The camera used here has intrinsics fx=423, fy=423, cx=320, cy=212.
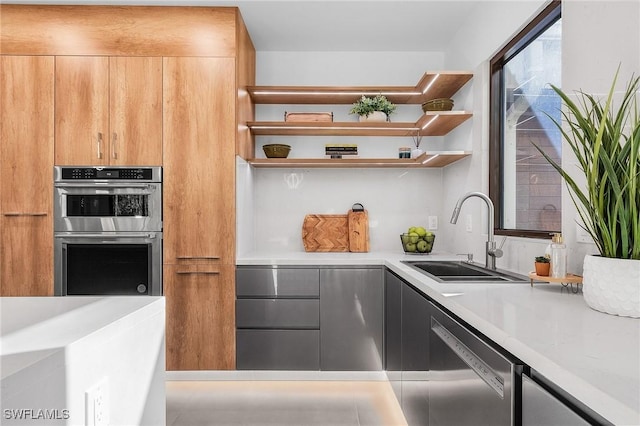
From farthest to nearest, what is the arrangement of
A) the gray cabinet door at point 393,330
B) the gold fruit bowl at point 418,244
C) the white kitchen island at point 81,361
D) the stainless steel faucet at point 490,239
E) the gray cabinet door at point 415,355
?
1. the gold fruit bowl at point 418,244
2. the gray cabinet door at point 393,330
3. the stainless steel faucet at point 490,239
4. the gray cabinet door at point 415,355
5. the white kitchen island at point 81,361

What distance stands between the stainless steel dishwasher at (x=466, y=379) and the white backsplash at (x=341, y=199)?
6.17ft

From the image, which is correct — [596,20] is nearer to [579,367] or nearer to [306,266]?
[579,367]

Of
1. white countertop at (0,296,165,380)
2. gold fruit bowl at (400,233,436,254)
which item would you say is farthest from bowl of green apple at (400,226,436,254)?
white countertop at (0,296,165,380)

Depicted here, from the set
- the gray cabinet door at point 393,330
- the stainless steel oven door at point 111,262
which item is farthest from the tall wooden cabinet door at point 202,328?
the gray cabinet door at point 393,330

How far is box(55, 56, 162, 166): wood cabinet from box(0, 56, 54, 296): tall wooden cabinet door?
0.30 feet

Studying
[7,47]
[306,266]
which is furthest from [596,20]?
[7,47]

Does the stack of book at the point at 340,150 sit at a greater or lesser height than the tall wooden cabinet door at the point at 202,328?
greater

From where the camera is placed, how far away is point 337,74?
3.54 meters

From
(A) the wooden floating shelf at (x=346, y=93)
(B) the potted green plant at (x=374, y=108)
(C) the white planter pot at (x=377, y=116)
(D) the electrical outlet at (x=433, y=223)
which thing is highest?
(A) the wooden floating shelf at (x=346, y=93)

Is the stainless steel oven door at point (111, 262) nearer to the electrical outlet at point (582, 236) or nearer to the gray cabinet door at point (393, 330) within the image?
the gray cabinet door at point (393, 330)

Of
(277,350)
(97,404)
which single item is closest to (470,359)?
(97,404)

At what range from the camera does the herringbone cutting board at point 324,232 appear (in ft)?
11.3

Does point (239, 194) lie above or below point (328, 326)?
above

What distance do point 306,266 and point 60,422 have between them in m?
2.17
